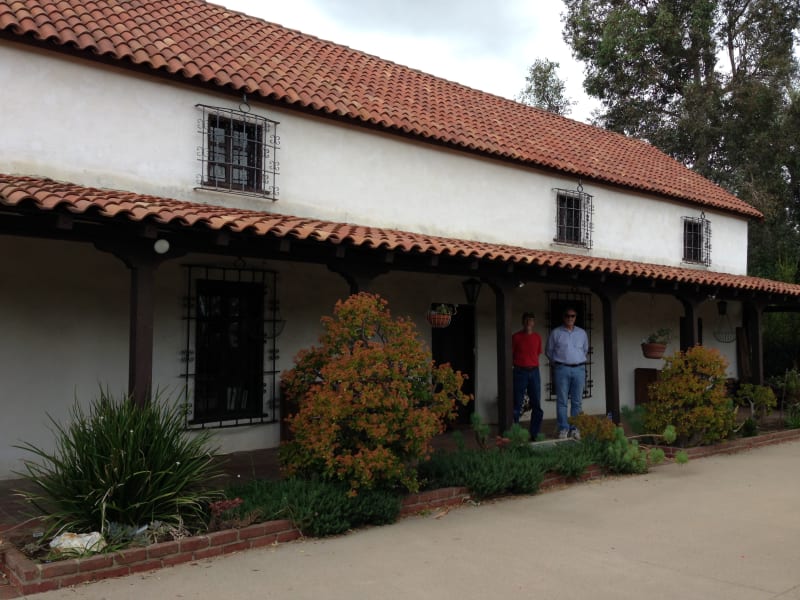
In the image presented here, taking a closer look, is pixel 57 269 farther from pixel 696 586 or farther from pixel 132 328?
pixel 696 586

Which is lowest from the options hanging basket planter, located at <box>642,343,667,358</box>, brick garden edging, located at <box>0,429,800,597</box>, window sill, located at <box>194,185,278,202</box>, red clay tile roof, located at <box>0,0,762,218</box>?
brick garden edging, located at <box>0,429,800,597</box>

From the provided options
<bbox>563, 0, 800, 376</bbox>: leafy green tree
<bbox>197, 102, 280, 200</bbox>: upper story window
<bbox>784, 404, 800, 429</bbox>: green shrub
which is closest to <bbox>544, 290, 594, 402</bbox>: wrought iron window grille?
<bbox>784, 404, 800, 429</bbox>: green shrub

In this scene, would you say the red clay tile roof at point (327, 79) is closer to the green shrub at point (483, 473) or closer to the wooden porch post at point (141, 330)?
the wooden porch post at point (141, 330)

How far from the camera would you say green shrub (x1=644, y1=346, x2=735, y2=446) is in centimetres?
935

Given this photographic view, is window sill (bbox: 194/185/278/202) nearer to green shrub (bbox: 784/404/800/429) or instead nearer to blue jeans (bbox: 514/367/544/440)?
blue jeans (bbox: 514/367/544/440)

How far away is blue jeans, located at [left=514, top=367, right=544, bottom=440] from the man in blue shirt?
0.32 meters

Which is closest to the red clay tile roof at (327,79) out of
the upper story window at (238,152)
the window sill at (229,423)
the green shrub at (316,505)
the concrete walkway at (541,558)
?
the upper story window at (238,152)

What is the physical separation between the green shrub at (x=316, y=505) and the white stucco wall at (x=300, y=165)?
392cm

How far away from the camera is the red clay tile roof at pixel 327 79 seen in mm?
8031

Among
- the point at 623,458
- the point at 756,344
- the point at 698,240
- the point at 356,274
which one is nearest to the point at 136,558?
the point at 356,274

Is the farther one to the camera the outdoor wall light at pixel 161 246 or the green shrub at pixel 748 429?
the green shrub at pixel 748 429

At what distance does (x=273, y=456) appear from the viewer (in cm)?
861

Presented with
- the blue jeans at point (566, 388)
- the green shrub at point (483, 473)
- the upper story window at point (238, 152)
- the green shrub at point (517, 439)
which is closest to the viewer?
the green shrub at point (483, 473)

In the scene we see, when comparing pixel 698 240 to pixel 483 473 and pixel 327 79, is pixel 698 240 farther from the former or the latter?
pixel 483 473
